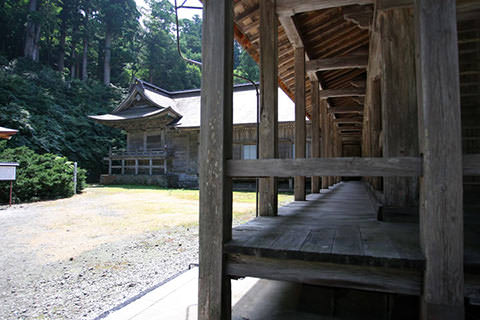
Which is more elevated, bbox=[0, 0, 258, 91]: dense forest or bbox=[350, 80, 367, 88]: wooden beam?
bbox=[0, 0, 258, 91]: dense forest

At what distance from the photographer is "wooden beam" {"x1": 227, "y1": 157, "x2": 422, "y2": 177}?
72.4 inches

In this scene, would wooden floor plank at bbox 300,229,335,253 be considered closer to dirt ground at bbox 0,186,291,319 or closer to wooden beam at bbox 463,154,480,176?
wooden beam at bbox 463,154,480,176

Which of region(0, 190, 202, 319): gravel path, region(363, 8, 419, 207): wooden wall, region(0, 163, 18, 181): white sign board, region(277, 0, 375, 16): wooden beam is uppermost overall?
region(277, 0, 375, 16): wooden beam

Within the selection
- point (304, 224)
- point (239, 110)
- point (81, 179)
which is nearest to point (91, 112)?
point (81, 179)

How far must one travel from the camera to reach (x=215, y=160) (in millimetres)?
2189

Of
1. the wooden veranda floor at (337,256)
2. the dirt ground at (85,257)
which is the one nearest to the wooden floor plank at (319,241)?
the wooden veranda floor at (337,256)

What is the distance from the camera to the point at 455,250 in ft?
5.37

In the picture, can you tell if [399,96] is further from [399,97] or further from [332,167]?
[332,167]

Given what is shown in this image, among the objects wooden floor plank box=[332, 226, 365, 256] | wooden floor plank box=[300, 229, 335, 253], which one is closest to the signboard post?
wooden floor plank box=[300, 229, 335, 253]

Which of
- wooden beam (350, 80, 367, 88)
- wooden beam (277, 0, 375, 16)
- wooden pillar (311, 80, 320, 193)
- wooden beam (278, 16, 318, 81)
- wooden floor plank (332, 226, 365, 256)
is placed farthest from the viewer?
wooden beam (350, 80, 367, 88)

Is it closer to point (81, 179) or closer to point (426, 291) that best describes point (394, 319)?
point (426, 291)

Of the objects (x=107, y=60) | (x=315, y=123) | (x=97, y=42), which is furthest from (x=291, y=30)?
(x=97, y=42)

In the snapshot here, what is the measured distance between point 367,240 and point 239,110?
18.7 meters

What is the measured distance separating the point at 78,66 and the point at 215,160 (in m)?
41.7
